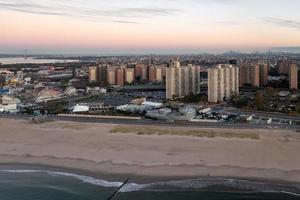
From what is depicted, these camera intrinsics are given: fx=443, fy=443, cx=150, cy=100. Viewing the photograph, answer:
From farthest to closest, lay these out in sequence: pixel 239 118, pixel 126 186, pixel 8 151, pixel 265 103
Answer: pixel 265 103 → pixel 239 118 → pixel 8 151 → pixel 126 186

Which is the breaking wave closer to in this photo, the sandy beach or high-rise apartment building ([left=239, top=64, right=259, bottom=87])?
the sandy beach

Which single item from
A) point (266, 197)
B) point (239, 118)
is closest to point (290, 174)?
point (266, 197)

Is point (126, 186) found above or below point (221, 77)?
below

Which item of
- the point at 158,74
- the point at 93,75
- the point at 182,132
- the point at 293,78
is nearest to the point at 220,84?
the point at 293,78

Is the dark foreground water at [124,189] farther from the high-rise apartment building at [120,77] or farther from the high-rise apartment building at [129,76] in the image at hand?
the high-rise apartment building at [129,76]

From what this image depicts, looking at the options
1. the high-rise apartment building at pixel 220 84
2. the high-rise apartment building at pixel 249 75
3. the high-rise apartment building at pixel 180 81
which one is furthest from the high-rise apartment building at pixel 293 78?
the high-rise apartment building at pixel 180 81

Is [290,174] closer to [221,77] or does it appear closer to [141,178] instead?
[141,178]
